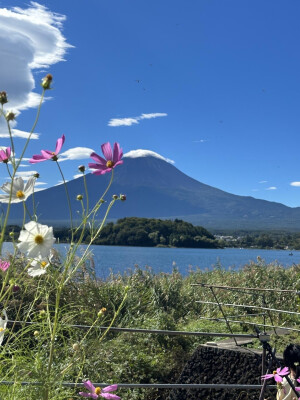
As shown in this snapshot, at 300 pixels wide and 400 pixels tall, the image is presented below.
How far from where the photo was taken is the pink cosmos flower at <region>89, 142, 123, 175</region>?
1.67 meters

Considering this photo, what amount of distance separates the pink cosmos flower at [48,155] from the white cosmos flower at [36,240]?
0.81 ft

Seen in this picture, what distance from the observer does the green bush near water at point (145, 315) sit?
5.06 metres

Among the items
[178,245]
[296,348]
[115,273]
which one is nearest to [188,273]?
[115,273]

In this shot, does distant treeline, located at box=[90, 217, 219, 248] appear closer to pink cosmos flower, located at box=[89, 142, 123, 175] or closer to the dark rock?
the dark rock

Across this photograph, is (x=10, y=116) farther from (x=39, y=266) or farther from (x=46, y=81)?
(x=39, y=266)

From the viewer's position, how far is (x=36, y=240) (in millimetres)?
1461

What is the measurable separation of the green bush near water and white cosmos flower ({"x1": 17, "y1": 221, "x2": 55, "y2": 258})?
5.87ft

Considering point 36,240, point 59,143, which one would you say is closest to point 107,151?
point 59,143

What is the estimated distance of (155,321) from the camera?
643cm

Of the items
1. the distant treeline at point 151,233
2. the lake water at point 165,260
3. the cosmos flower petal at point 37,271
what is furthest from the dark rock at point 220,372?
the distant treeline at point 151,233

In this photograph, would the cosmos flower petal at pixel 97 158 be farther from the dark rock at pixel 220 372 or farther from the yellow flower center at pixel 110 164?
the dark rock at pixel 220 372

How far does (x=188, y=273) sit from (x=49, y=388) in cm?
905

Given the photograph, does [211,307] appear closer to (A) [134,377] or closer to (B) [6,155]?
(A) [134,377]

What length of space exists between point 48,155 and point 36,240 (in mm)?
305
